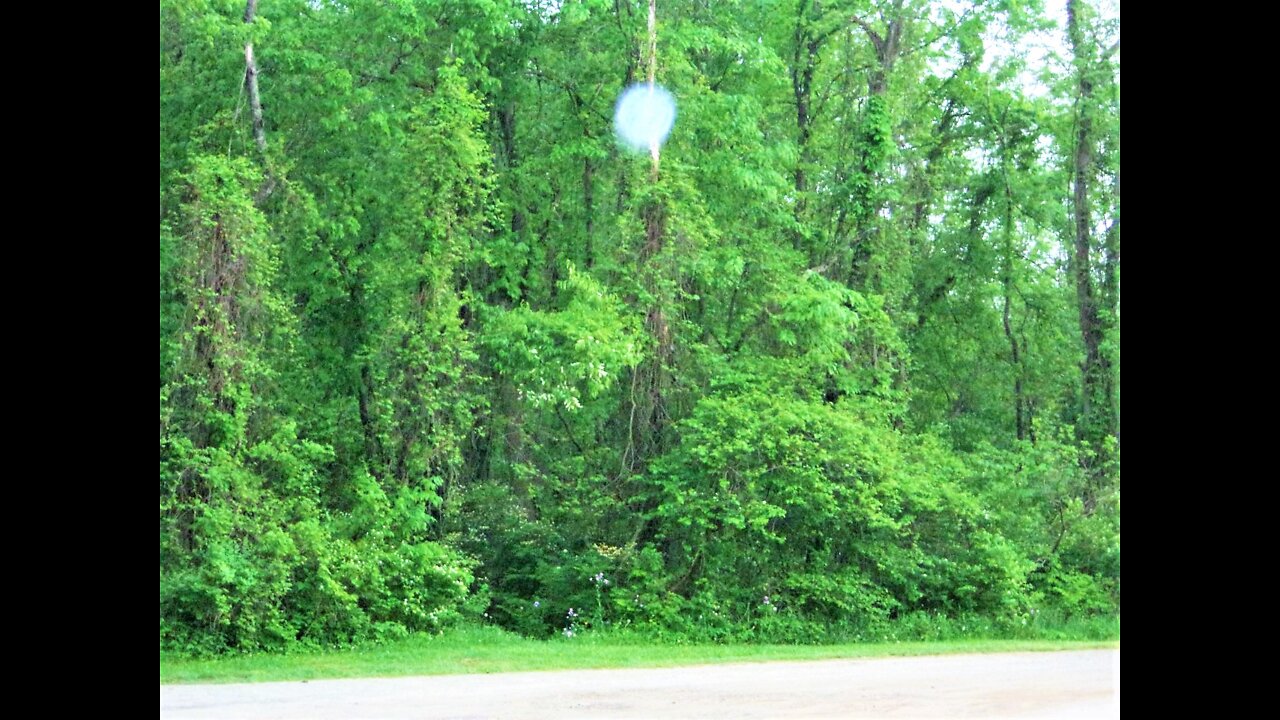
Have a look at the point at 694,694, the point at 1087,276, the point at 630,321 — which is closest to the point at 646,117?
the point at 630,321

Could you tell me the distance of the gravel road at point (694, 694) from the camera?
6.00m

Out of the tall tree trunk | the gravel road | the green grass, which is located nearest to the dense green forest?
the tall tree trunk

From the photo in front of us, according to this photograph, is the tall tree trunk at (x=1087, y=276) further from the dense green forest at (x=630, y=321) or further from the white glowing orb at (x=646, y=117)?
the white glowing orb at (x=646, y=117)

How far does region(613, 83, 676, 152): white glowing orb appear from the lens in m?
9.19

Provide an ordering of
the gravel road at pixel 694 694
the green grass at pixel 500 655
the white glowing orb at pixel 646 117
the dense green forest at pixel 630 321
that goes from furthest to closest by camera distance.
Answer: the white glowing orb at pixel 646 117, the dense green forest at pixel 630 321, the green grass at pixel 500 655, the gravel road at pixel 694 694

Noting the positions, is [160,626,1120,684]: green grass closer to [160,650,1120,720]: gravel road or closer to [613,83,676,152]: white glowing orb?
[160,650,1120,720]: gravel road

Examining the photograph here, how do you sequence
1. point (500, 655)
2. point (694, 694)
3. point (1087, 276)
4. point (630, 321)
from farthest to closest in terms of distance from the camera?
point (1087, 276) → point (630, 321) → point (500, 655) → point (694, 694)

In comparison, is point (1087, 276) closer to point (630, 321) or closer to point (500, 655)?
point (630, 321)

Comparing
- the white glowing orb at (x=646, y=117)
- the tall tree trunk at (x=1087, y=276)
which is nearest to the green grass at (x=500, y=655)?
the tall tree trunk at (x=1087, y=276)

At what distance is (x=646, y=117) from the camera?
30.3 ft

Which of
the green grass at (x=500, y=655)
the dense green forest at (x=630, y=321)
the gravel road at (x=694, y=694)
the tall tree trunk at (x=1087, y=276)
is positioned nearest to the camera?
the gravel road at (x=694, y=694)

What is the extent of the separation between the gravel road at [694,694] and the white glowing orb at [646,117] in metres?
3.87

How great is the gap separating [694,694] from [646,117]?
14.6 ft
